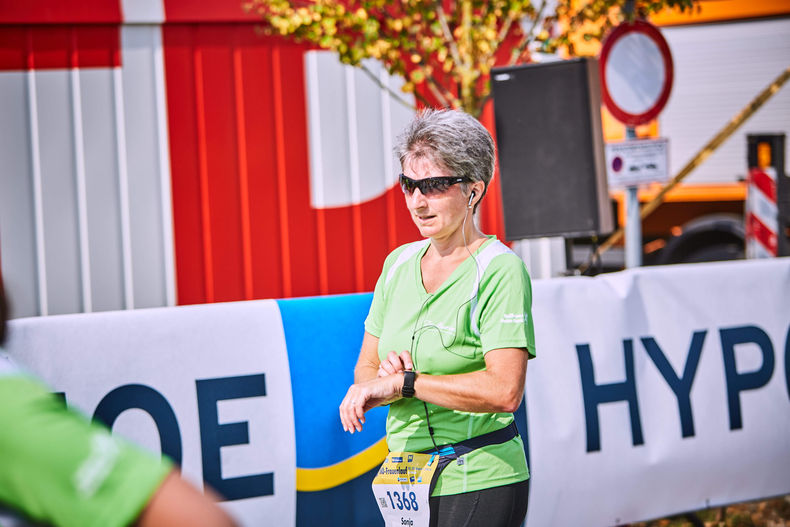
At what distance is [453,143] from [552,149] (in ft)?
10.9

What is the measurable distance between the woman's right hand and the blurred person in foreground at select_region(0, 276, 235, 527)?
4.18 feet

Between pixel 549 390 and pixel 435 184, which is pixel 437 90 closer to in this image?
pixel 549 390

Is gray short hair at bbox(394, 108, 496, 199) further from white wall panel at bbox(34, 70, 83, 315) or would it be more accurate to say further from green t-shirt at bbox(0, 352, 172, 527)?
white wall panel at bbox(34, 70, 83, 315)

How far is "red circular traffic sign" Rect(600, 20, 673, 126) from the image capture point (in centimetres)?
625

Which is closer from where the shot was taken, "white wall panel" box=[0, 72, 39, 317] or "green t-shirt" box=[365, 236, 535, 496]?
"green t-shirt" box=[365, 236, 535, 496]

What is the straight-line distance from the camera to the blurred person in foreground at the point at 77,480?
3.64ft

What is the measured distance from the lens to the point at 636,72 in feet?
20.7

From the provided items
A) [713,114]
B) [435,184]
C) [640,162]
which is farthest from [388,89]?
[435,184]

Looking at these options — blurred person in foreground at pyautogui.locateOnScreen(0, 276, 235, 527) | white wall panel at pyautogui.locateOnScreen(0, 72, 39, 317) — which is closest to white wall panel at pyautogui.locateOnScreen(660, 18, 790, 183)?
white wall panel at pyautogui.locateOnScreen(0, 72, 39, 317)

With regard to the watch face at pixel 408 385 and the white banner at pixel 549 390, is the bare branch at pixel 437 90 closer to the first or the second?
the white banner at pixel 549 390

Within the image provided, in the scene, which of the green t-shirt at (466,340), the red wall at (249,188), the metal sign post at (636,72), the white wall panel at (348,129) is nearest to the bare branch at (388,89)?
the white wall panel at (348,129)

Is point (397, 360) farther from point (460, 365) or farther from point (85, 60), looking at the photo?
point (85, 60)

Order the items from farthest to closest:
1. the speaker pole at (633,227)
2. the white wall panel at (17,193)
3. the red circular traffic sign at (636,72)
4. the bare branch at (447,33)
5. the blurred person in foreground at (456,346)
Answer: the white wall panel at (17,193)
the bare branch at (447,33)
the red circular traffic sign at (636,72)
the speaker pole at (633,227)
the blurred person in foreground at (456,346)

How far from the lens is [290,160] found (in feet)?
26.7
